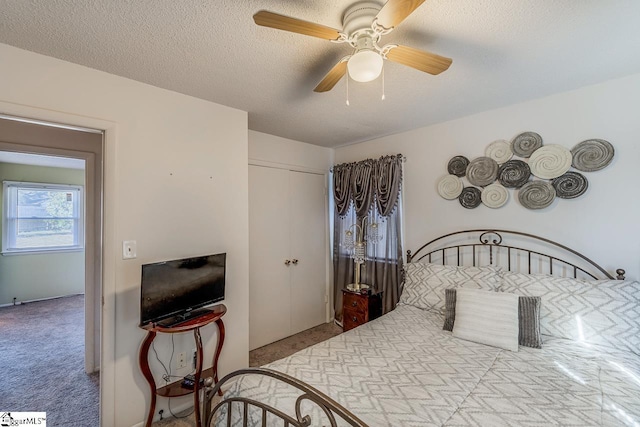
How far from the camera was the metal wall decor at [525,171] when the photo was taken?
7.00 feet

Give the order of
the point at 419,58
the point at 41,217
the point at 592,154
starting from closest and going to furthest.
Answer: the point at 419,58
the point at 592,154
the point at 41,217

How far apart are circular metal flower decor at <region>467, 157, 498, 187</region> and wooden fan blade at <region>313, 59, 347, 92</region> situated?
1.76m

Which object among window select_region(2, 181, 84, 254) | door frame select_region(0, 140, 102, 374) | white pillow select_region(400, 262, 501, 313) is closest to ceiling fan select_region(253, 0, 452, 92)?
white pillow select_region(400, 262, 501, 313)

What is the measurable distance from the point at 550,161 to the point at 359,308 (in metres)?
2.20

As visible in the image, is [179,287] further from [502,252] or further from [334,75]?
[502,252]

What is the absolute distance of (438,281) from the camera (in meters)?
2.53

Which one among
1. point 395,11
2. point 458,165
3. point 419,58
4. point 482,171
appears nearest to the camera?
point 395,11

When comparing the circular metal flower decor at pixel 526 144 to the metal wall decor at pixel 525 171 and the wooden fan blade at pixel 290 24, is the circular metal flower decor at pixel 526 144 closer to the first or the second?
the metal wall decor at pixel 525 171

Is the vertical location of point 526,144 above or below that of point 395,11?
below

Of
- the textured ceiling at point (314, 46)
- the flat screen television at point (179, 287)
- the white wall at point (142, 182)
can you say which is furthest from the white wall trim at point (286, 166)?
the flat screen television at point (179, 287)

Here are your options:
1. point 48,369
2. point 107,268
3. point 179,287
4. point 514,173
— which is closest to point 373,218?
point 514,173

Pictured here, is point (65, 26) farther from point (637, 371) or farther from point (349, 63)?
point (637, 371)

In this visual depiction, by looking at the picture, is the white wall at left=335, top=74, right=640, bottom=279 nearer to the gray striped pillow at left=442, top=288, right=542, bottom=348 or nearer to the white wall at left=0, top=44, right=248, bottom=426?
the gray striped pillow at left=442, top=288, right=542, bottom=348

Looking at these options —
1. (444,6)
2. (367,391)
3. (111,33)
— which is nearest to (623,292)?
(367,391)
